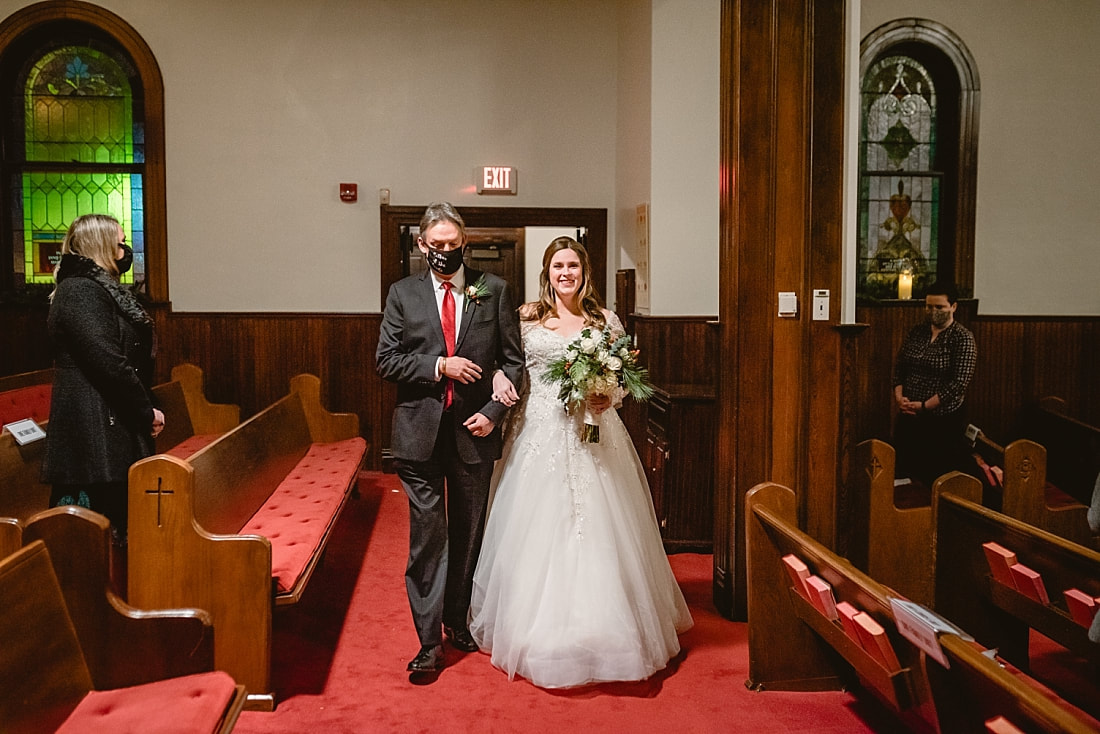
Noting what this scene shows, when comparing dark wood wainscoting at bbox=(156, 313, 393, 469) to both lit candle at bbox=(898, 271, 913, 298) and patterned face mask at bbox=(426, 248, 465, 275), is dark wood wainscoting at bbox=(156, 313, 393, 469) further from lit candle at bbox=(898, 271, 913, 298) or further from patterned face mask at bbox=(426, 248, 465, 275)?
lit candle at bbox=(898, 271, 913, 298)

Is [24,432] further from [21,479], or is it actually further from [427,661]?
[427,661]

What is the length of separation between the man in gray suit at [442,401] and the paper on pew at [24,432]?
5.99 ft

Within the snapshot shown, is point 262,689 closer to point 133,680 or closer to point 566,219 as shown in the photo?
point 133,680

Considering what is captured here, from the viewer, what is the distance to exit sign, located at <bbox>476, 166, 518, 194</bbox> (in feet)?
24.6

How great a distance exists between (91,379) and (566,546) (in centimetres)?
195

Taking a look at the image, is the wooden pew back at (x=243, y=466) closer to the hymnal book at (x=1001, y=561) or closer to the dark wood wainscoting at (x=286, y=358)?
the dark wood wainscoting at (x=286, y=358)

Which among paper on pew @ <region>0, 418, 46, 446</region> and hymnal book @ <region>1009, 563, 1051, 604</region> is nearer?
hymnal book @ <region>1009, 563, 1051, 604</region>

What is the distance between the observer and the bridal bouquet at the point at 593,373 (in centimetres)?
348

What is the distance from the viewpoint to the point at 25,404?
537cm

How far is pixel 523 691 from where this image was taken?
3.23m

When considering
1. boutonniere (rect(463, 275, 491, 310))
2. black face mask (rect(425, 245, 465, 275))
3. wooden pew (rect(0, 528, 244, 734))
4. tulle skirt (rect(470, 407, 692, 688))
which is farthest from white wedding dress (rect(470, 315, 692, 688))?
wooden pew (rect(0, 528, 244, 734))

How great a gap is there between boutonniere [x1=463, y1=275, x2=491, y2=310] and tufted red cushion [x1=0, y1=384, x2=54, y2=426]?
3.01 metres

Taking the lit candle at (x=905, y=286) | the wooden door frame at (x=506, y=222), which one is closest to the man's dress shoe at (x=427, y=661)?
the wooden door frame at (x=506, y=222)

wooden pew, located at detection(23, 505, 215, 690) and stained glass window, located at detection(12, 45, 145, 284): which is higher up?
stained glass window, located at detection(12, 45, 145, 284)
